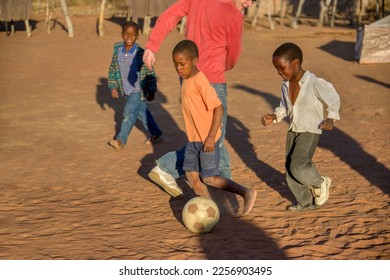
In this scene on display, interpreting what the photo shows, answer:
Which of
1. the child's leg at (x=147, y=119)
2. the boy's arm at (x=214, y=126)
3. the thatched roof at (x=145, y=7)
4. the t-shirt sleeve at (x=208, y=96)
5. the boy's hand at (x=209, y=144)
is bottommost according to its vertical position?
the thatched roof at (x=145, y=7)

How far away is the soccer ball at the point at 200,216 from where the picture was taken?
5.05 metres

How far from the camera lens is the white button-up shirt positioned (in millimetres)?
5297

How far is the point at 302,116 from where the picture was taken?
17.8 ft

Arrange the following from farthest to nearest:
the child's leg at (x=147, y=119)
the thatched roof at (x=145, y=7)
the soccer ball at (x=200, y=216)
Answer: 1. the thatched roof at (x=145, y=7)
2. the child's leg at (x=147, y=119)
3. the soccer ball at (x=200, y=216)

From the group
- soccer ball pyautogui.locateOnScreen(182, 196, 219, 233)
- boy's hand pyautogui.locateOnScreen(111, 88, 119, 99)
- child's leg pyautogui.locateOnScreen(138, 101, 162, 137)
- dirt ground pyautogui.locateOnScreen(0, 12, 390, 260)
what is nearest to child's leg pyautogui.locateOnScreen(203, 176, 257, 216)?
Result: dirt ground pyautogui.locateOnScreen(0, 12, 390, 260)

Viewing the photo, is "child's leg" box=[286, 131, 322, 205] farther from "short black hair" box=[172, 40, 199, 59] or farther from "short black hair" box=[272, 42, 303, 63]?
"short black hair" box=[172, 40, 199, 59]

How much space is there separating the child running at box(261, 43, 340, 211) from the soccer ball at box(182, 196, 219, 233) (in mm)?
836

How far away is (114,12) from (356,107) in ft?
64.4

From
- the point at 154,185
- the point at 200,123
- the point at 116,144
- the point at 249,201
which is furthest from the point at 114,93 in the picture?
the point at 249,201

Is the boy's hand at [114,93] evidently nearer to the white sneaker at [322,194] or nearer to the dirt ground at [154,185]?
the dirt ground at [154,185]

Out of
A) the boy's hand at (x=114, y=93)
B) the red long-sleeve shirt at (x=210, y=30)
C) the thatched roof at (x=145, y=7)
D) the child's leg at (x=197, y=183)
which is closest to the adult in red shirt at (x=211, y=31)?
the red long-sleeve shirt at (x=210, y=30)

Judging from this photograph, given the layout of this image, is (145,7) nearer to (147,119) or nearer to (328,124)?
(147,119)

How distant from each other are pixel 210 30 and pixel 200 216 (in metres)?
1.65

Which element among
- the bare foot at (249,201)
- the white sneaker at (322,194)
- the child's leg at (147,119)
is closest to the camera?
the bare foot at (249,201)
